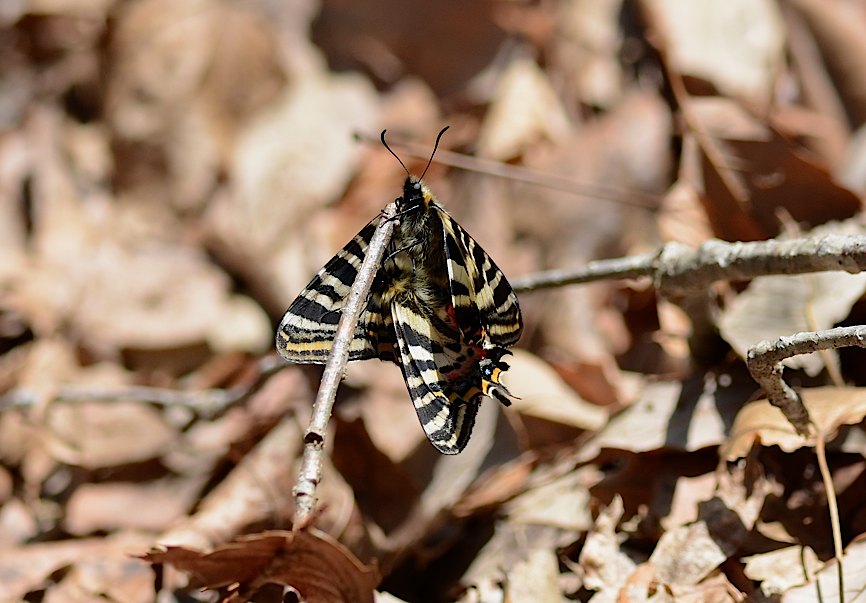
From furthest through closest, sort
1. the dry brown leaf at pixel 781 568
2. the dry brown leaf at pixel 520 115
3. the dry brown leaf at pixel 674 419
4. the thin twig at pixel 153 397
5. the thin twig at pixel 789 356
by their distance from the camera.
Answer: the dry brown leaf at pixel 520 115 → the thin twig at pixel 153 397 → the dry brown leaf at pixel 674 419 → the dry brown leaf at pixel 781 568 → the thin twig at pixel 789 356

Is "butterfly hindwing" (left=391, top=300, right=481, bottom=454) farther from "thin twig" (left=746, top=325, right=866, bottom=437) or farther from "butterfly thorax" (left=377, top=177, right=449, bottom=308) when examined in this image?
"thin twig" (left=746, top=325, right=866, bottom=437)

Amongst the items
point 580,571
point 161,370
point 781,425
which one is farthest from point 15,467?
point 781,425

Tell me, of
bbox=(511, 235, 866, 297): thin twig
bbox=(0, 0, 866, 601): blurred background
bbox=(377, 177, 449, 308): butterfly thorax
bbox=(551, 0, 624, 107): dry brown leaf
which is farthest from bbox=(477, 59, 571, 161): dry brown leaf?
bbox=(377, 177, 449, 308): butterfly thorax

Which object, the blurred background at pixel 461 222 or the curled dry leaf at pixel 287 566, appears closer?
the curled dry leaf at pixel 287 566

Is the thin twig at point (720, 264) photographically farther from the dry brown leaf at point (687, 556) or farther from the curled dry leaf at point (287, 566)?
the curled dry leaf at point (287, 566)

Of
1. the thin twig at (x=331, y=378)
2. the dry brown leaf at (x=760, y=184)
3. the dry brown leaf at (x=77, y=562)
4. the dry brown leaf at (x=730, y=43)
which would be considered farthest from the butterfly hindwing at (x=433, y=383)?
the dry brown leaf at (x=730, y=43)

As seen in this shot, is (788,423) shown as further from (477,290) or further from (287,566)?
(287,566)
